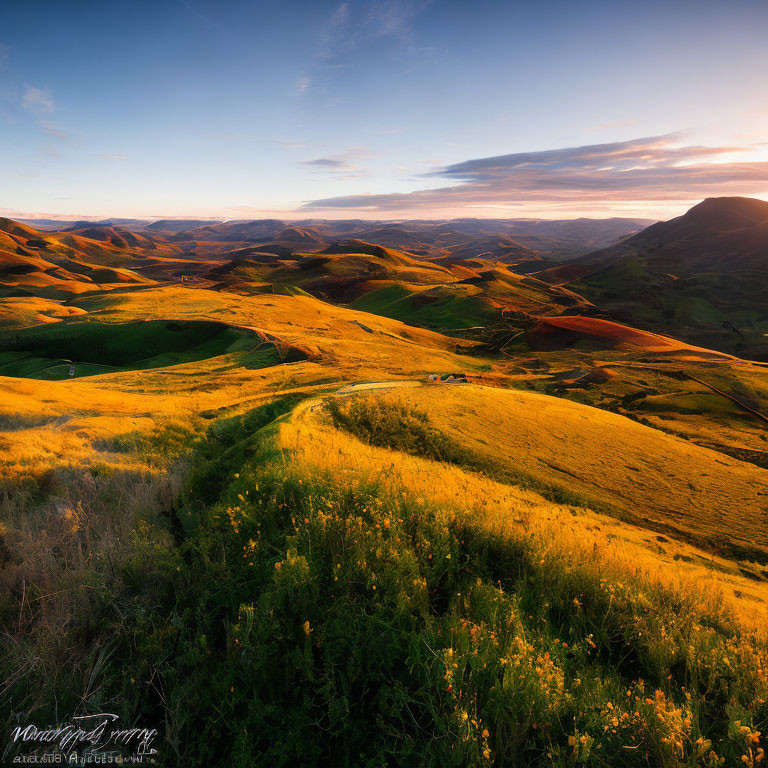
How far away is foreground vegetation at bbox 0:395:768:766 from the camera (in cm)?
312

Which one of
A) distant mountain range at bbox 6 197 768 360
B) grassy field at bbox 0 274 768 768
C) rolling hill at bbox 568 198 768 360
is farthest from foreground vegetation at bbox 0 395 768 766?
rolling hill at bbox 568 198 768 360

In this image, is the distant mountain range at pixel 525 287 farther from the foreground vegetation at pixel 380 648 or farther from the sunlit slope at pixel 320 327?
the foreground vegetation at pixel 380 648

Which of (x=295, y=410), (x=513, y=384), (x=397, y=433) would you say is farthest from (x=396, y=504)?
(x=513, y=384)

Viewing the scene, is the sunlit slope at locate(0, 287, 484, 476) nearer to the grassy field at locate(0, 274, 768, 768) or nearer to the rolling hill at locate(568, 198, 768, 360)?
the grassy field at locate(0, 274, 768, 768)

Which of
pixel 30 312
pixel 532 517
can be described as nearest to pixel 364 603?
pixel 532 517

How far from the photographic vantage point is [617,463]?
1342 cm

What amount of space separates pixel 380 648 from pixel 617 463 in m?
12.6

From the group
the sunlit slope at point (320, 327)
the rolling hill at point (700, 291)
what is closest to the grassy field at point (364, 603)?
the sunlit slope at point (320, 327)

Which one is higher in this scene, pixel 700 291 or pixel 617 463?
pixel 617 463

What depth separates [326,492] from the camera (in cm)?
595

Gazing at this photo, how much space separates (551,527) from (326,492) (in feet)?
13.4

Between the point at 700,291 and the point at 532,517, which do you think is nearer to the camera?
the point at 532,517

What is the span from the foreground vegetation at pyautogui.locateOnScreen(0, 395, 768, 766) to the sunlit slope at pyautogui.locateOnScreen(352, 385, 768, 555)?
6448mm

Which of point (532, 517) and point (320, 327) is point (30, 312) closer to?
point (320, 327)
